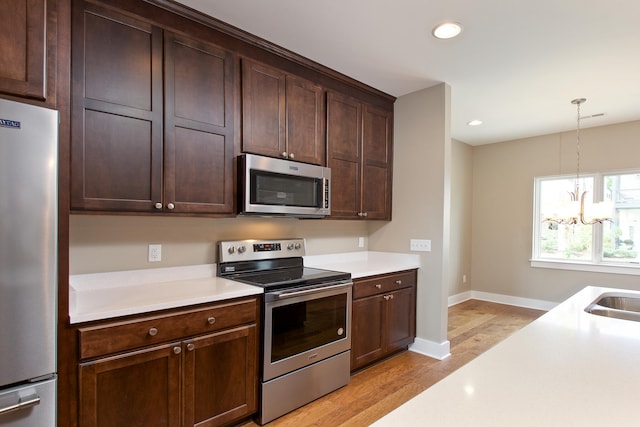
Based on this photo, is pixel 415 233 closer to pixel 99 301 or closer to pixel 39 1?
pixel 99 301

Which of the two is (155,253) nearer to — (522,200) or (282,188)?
(282,188)

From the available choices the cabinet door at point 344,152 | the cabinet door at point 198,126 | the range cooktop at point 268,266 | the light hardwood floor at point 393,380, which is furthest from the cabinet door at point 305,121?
the light hardwood floor at point 393,380

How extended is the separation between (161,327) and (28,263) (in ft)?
2.12

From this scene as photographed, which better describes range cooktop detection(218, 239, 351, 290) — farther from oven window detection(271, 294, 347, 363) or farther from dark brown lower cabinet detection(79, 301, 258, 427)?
dark brown lower cabinet detection(79, 301, 258, 427)

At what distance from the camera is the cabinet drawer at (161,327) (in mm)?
1549

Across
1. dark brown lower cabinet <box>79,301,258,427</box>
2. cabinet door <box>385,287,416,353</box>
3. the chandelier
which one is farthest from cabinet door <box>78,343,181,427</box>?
the chandelier

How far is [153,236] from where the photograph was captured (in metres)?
2.29

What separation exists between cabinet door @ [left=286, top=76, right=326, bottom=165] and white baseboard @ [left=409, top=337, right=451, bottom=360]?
1981 millimetres

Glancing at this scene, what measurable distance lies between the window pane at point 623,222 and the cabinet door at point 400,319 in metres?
3.07

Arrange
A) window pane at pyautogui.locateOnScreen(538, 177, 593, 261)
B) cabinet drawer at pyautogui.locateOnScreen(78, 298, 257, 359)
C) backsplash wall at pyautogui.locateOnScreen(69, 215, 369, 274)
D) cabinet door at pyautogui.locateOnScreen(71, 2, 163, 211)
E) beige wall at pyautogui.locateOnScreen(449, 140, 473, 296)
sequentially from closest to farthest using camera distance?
1. cabinet drawer at pyautogui.locateOnScreen(78, 298, 257, 359)
2. cabinet door at pyautogui.locateOnScreen(71, 2, 163, 211)
3. backsplash wall at pyautogui.locateOnScreen(69, 215, 369, 274)
4. window pane at pyautogui.locateOnScreen(538, 177, 593, 261)
5. beige wall at pyautogui.locateOnScreen(449, 140, 473, 296)

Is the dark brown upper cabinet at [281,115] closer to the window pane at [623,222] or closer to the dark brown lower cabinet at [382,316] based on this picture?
the dark brown lower cabinet at [382,316]

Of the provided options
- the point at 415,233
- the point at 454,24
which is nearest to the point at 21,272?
the point at 454,24

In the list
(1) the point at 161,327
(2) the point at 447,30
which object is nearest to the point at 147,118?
(1) the point at 161,327

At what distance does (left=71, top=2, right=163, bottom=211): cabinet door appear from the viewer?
1.76 meters
